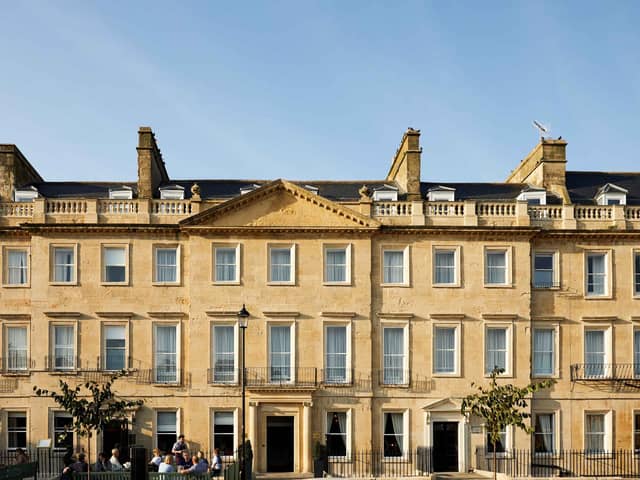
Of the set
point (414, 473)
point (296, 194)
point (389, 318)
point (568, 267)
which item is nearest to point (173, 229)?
point (296, 194)

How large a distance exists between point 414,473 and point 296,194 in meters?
13.2

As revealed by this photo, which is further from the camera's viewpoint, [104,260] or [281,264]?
[281,264]

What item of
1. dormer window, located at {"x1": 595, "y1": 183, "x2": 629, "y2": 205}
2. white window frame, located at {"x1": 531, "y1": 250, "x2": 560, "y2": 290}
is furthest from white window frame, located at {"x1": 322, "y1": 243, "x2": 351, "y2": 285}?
dormer window, located at {"x1": 595, "y1": 183, "x2": 629, "y2": 205}

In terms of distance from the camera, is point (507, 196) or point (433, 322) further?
point (507, 196)

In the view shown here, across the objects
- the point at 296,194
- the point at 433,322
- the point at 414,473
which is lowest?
the point at 414,473

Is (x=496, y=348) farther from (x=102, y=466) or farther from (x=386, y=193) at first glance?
(x=102, y=466)

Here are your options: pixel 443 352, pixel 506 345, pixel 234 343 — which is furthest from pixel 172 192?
pixel 506 345

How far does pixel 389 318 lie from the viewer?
112ft

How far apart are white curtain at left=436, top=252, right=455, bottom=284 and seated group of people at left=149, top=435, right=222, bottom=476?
41.3 feet

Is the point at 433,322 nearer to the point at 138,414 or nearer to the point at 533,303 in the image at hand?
the point at 533,303

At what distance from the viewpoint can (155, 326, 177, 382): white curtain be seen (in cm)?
3369

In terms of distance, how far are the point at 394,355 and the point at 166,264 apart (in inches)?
431

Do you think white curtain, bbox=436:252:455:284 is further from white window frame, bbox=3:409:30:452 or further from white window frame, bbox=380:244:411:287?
white window frame, bbox=3:409:30:452

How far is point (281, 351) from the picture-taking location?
33.8 m
